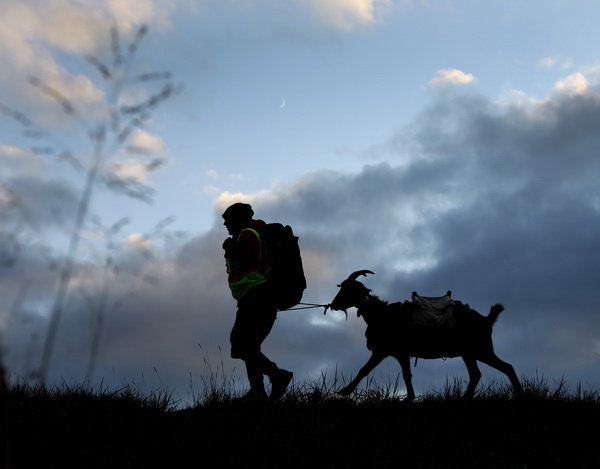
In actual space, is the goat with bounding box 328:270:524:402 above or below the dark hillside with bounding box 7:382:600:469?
above

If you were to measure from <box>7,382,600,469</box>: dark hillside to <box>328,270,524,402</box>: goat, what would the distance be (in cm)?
180

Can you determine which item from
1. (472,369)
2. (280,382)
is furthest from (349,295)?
(280,382)

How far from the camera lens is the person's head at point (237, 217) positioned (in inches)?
291

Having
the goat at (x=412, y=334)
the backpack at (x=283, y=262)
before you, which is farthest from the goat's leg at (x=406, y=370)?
the backpack at (x=283, y=262)

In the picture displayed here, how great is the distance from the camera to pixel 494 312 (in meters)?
9.70

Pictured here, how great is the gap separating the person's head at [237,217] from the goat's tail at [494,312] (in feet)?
14.5

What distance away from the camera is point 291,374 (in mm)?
7156

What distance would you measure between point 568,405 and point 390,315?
8.96ft

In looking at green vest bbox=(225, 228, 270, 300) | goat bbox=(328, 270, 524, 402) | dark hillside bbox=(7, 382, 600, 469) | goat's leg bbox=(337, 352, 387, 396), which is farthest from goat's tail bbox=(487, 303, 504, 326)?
green vest bbox=(225, 228, 270, 300)

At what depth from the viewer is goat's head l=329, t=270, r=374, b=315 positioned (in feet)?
30.4

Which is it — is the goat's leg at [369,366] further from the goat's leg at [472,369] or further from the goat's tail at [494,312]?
the goat's tail at [494,312]

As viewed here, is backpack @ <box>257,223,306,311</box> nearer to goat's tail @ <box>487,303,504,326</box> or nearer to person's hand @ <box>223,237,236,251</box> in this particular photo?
person's hand @ <box>223,237,236,251</box>

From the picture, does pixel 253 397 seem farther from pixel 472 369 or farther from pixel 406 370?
pixel 472 369

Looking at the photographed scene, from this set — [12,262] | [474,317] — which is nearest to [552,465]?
[474,317]
